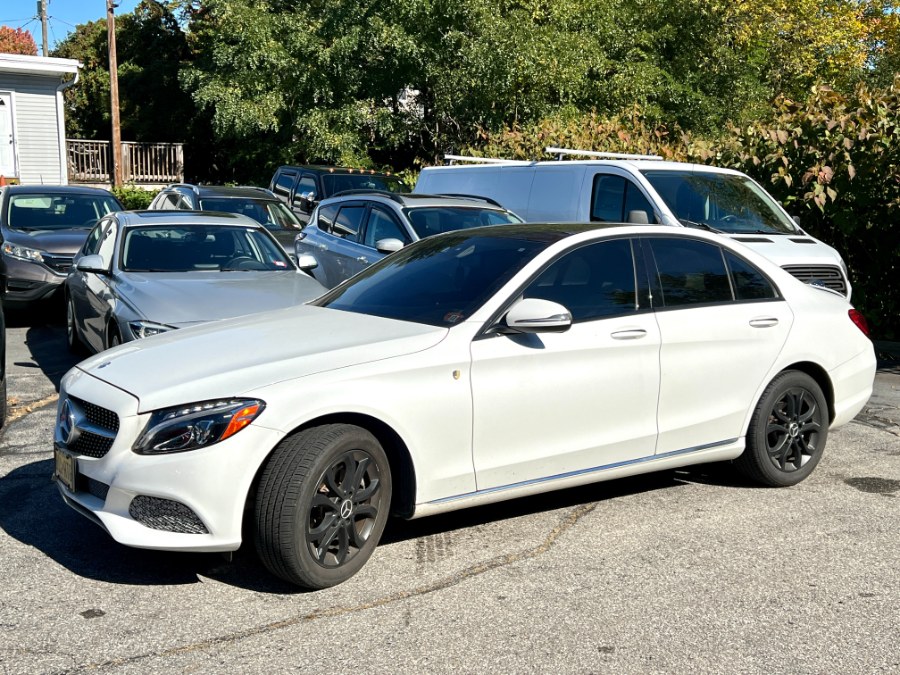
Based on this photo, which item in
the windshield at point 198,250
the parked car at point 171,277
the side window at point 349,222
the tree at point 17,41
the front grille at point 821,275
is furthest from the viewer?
the tree at point 17,41

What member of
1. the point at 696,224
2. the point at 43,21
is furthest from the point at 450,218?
the point at 43,21

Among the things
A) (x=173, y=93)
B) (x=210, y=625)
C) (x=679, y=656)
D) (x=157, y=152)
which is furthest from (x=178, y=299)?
(x=173, y=93)

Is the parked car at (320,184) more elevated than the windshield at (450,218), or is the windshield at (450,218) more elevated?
the windshield at (450,218)

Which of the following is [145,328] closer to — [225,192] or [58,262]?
[58,262]

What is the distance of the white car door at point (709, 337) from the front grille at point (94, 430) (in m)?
2.81

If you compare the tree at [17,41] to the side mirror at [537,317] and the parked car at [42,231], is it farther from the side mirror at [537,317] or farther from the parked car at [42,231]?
the side mirror at [537,317]

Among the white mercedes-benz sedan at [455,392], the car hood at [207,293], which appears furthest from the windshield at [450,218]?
the white mercedes-benz sedan at [455,392]

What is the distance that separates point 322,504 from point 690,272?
263cm

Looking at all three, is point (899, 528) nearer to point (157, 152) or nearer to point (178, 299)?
point (178, 299)

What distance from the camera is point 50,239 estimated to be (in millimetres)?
12820

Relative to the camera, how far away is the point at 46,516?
5.46 m

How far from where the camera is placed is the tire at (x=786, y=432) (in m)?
6.05

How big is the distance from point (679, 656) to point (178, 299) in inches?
→ 207

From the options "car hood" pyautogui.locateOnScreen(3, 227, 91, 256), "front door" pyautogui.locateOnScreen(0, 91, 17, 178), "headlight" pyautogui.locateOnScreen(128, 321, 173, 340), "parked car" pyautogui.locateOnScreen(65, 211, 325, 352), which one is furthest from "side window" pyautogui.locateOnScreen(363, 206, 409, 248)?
"front door" pyautogui.locateOnScreen(0, 91, 17, 178)
